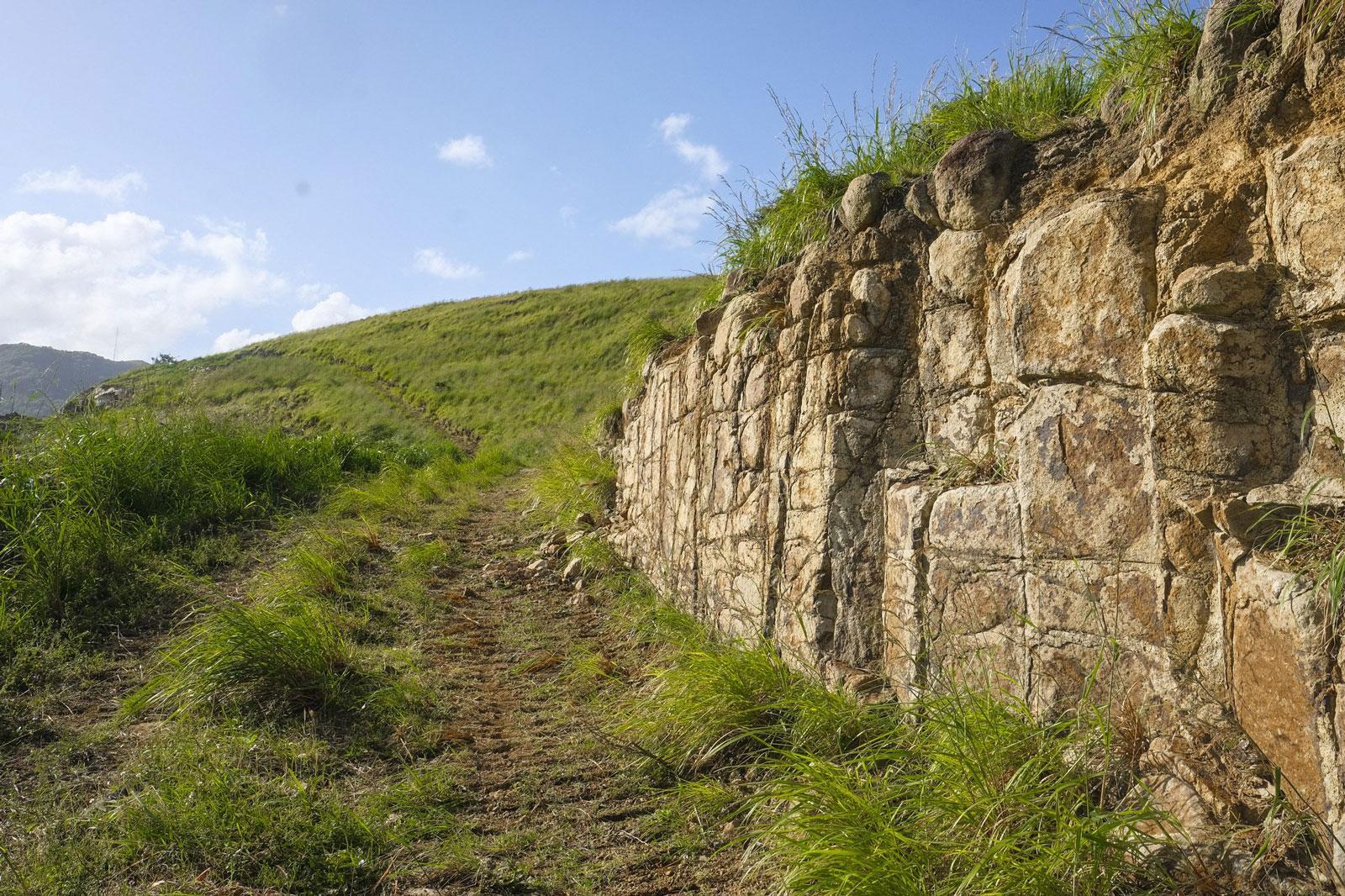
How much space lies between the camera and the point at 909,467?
3406 millimetres

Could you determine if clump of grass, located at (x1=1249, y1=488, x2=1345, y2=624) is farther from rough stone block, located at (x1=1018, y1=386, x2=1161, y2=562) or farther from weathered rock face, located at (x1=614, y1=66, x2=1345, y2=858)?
rough stone block, located at (x1=1018, y1=386, x2=1161, y2=562)

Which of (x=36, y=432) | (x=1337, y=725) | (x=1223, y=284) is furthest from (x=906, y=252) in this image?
(x=36, y=432)

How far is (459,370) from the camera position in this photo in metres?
28.4

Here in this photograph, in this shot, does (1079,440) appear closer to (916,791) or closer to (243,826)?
(916,791)

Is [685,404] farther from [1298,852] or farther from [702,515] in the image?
[1298,852]

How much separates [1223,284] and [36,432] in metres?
8.21

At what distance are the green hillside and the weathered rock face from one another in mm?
12814

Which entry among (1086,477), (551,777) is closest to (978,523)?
(1086,477)

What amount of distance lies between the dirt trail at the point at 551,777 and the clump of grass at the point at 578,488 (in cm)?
248

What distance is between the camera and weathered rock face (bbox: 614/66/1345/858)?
2.06 metres

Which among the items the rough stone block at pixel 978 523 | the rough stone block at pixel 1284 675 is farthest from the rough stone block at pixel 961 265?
the rough stone block at pixel 1284 675

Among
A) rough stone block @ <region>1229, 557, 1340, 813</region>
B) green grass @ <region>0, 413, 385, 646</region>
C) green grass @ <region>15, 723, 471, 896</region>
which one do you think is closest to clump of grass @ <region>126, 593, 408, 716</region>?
green grass @ <region>15, 723, 471, 896</region>

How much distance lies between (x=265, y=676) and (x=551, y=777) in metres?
1.53

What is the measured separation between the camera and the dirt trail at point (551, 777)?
8.68ft
